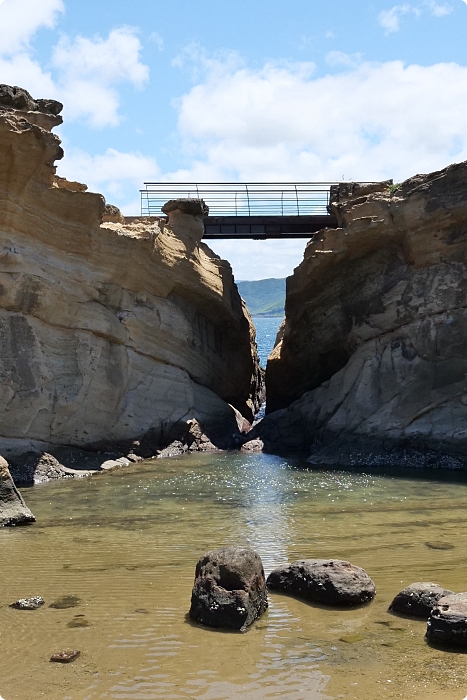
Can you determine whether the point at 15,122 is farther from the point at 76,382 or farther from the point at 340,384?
the point at 340,384

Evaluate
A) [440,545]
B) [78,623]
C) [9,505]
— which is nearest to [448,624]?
[78,623]

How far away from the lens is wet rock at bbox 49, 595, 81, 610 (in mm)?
7508

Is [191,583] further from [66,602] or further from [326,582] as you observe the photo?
[326,582]

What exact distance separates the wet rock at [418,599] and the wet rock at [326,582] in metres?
0.36

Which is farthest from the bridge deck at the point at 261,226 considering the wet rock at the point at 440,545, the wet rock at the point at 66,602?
the wet rock at the point at 66,602

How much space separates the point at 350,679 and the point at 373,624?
1.27 metres

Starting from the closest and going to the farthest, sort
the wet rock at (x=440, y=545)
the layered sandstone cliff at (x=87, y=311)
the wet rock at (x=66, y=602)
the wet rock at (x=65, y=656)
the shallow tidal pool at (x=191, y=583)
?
the shallow tidal pool at (x=191, y=583)
the wet rock at (x=65, y=656)
the wet rock at (x=66, y=602)
the wet rock at (x=440, y=545)
the layered sandstone cliff at (x=87, y=311)

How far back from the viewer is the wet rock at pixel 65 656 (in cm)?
611

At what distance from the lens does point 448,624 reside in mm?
6262

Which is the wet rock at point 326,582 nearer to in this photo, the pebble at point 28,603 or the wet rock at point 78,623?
the wet rock at point 78,623

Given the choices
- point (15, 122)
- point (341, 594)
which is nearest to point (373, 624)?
point (341, 594)

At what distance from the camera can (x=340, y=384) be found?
19984mm

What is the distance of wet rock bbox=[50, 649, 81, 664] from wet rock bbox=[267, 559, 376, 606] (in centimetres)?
230

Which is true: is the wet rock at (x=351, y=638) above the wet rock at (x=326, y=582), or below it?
below
